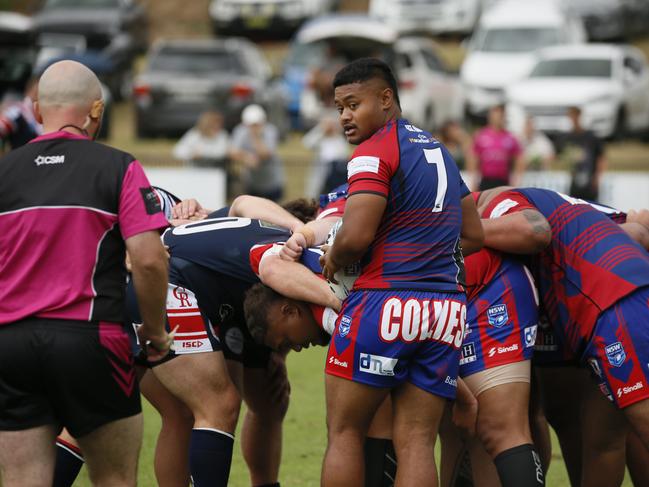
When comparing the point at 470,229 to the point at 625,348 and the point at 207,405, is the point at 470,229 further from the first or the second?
the point at 207,405

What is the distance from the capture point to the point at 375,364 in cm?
505

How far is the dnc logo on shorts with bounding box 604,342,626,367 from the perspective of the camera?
210 inches

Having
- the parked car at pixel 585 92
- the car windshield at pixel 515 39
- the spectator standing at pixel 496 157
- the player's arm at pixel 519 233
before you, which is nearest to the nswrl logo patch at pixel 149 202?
the player's arm at pixel 519 233

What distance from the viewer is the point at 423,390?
5.12m

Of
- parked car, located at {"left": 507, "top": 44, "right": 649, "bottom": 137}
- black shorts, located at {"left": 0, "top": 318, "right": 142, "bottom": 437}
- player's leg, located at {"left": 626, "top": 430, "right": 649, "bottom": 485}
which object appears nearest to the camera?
black shorts, located at {"left": 0, "top": 318, "right": 142, "bottom": 437}

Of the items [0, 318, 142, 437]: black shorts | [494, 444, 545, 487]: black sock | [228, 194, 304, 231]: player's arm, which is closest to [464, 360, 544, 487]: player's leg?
[494, 444, 545, 487]: black sock

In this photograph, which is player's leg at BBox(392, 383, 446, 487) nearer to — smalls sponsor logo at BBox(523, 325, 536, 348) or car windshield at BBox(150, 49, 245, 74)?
smalls sponsor logo at BBox(523, 325, 536, 348)

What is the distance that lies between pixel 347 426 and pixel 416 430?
0.96 feet

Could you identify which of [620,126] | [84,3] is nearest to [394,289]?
[620,126]

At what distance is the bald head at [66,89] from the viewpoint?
4641mm

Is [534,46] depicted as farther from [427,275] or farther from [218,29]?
[427,275]

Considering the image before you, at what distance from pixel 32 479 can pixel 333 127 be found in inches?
492

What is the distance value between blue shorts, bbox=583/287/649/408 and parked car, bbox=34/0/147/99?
2024 centimetres

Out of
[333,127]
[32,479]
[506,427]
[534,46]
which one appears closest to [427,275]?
[506,427]
